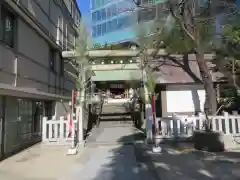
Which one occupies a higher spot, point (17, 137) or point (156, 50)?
point (156, 50)

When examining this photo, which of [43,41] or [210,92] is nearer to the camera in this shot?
[210,92]

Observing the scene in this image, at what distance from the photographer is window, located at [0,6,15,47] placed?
9446mm

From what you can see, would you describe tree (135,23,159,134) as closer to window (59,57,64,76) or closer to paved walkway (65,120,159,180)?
paved walkway (65,120,159,180)

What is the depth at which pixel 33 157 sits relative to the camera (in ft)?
29.9

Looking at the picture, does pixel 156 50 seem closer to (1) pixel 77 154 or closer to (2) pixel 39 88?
(2) pixel 39 88

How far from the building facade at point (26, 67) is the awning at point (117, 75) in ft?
9.07

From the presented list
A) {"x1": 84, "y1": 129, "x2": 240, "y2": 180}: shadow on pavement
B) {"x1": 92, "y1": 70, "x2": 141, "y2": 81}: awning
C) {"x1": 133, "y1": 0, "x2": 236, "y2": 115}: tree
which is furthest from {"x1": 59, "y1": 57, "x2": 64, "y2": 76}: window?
{"x1": 84, "y1": 129, "x2": 240, "y2": 180}: shadow on pavement

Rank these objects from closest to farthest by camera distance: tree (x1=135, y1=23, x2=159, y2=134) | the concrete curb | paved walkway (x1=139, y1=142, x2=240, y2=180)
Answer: paved walkway (x1=139, y1=142, x2=240, y2=180) < the concrete curb < tree (x1=135, y1=23, x2=159, y2=134)

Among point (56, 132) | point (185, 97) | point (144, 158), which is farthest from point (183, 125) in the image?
point (56, 132)

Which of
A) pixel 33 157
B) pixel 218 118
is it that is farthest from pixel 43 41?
pixel 218 118

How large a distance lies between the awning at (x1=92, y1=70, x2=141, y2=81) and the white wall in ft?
12.4

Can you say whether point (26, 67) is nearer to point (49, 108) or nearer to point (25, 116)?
point (25, 116)

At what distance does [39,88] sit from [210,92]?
774cm

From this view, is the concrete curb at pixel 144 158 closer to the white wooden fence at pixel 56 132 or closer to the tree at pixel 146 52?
the white wooden fence at pixel 56 132
